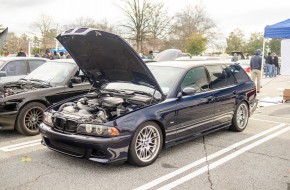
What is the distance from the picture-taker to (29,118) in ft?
20.6

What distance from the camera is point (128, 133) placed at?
14.1ft

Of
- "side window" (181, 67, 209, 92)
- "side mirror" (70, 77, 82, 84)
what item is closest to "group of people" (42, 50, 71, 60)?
"side mirror" (70, 77, 82, 84)

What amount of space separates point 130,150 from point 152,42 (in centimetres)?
3065

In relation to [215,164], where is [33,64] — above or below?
above

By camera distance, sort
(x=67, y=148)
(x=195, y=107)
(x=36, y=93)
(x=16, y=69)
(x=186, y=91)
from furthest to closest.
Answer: (x=16, y=69) < (x=36, y=93) < (x=195, y=107) < (x=186, y=91) < (x=67, y=148)

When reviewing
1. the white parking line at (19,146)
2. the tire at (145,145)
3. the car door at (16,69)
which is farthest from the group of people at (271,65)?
the white parking line at (19,146)

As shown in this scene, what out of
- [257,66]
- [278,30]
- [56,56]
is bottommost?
[257,66]

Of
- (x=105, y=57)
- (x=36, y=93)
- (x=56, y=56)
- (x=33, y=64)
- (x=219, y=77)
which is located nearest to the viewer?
(x=105, y=57)

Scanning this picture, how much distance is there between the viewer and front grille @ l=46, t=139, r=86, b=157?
4328mm

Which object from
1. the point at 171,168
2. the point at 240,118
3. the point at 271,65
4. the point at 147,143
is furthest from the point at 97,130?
the point at 271,65

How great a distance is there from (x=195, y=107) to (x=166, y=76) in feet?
2.32

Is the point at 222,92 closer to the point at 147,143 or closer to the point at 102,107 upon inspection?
the point at 147,143

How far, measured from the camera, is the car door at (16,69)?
29.3ft

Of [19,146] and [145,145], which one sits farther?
[19,146]
